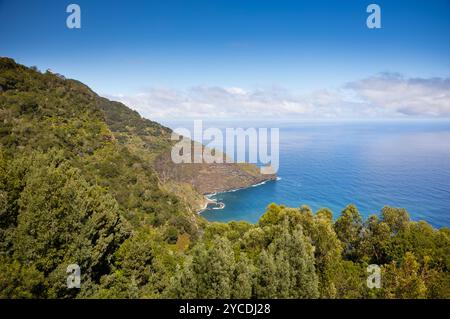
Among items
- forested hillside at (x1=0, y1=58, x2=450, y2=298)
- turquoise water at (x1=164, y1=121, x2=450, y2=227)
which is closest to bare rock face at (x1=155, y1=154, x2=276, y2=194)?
turquoise water at (x1=164, y1=121, x2=450, y2=227)

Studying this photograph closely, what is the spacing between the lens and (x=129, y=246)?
20297mm

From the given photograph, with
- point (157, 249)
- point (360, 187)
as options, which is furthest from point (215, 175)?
point (157, 249)

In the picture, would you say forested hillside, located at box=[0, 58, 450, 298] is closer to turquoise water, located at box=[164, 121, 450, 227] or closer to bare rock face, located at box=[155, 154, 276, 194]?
turquoise water, located at box=[164, 121, 450, 227]

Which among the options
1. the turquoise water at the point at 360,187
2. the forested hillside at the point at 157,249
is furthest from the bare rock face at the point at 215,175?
the forested hillside at the point at 157,249

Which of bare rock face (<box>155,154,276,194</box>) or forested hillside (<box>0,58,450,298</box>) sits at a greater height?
forested hillside (<box>0,58,450,298</box>)

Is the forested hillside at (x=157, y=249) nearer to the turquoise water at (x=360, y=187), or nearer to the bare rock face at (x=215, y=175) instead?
the turquoise water at (x=360, y=187)

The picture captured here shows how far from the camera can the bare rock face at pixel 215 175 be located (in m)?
131

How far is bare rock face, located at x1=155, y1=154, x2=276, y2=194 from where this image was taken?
131 metres

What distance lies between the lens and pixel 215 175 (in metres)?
142

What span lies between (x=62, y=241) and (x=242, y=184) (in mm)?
127046

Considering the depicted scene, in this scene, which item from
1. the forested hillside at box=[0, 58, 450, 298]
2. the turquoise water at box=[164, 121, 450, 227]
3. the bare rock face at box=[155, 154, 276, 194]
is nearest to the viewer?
the forested hillside at box=[0, 58, 450, 298]

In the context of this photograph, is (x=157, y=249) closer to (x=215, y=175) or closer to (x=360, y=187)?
(x=360, y=187)

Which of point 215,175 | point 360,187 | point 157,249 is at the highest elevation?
point 157,249
